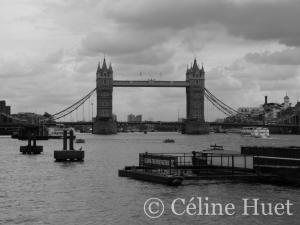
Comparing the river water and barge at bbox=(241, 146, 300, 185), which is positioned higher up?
barge at bbox=(241, 146, 300, 185)

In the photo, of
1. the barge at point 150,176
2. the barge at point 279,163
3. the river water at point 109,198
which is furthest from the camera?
the barge at point 279,163

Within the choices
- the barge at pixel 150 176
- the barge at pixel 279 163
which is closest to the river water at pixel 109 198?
the barge at pixel 150 176

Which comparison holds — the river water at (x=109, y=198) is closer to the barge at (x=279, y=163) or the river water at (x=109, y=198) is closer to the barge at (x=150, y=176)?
the barge at (x=150, y=176)

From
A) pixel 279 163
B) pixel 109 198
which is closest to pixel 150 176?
pixel 109 198

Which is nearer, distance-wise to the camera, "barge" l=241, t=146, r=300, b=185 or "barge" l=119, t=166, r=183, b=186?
"barge" l=119, t=166, r=183, b=186

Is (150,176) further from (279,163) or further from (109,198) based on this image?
(279,163)

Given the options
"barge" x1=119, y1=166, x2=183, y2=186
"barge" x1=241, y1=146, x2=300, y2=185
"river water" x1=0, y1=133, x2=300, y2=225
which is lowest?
"river water" x1=0, y1=133, x2=300, y2=225

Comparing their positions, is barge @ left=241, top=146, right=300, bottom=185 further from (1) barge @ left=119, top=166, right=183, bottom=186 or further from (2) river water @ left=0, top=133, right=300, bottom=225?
(1) barge @ left=119, top=166, right=183, bottom=186

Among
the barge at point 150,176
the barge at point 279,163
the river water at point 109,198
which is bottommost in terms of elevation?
the river water at point 109,198

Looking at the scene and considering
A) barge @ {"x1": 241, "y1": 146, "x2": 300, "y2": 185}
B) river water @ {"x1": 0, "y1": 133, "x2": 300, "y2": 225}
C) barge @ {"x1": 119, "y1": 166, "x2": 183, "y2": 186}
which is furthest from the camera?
barge @ {"x1": 241, "y1": 146, "x2": 300, "y2": 185}

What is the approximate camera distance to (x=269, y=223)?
34312 mm

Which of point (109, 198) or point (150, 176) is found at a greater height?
point (150, 176)

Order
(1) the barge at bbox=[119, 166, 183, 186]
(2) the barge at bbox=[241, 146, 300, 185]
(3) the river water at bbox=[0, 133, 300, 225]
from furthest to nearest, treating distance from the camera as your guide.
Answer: (2) the barge at bbox=[241, 146, 300, 185]
(1) the barge at bbox=[119, 166, 183, 186]
(3) the river water at bbox=[0, 133, 300, 225]

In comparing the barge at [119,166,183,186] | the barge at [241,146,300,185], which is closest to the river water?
the barge at [119,166,183,186]
